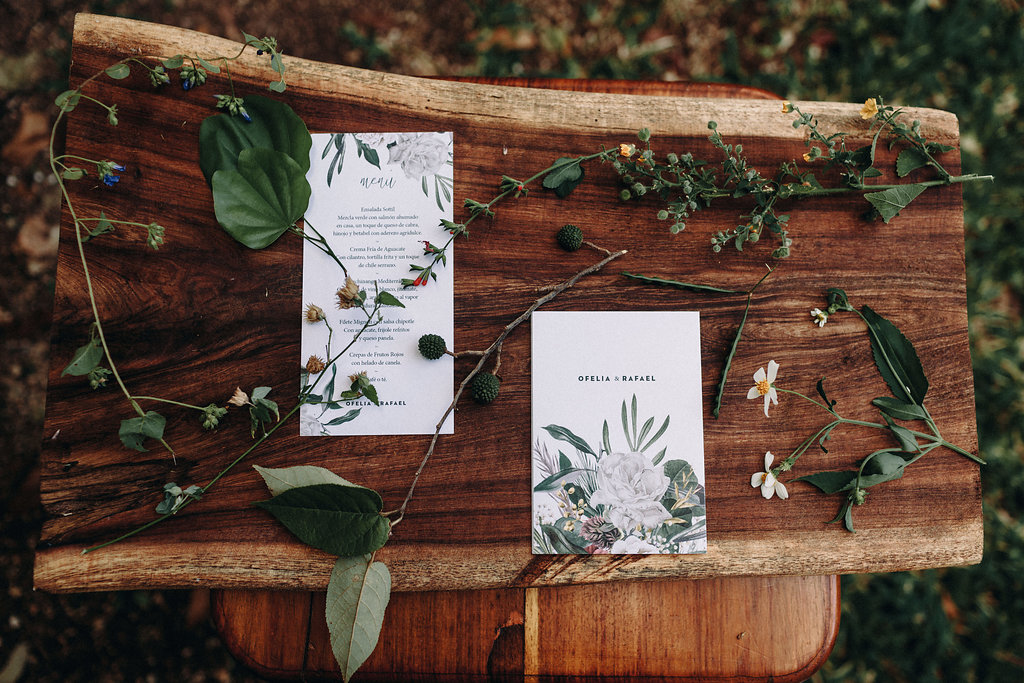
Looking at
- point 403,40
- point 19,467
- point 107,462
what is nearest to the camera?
point 107,462

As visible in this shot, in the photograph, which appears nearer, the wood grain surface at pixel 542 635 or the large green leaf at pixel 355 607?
the large green leaf at pixel 355 607

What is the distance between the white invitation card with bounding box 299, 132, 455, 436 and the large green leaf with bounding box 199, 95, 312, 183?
0.03 m

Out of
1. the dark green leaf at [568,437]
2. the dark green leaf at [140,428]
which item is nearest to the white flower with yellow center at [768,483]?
the dark green leaf at [568,437]

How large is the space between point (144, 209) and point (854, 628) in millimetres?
1563

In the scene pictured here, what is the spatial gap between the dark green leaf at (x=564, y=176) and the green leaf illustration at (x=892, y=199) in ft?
1.33

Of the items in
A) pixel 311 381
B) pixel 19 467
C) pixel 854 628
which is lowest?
pixel 854 628

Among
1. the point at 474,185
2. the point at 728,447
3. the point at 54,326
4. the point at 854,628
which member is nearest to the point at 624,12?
the point at 474,185

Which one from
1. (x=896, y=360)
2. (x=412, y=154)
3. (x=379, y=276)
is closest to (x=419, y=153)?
(x=412, y=154)

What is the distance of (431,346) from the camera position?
75 cm

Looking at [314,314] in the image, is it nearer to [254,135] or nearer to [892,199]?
[254,135]

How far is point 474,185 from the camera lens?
79 centimetres

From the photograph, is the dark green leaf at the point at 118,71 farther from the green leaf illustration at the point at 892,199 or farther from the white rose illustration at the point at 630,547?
the green leaf illustration at the point at 892,199

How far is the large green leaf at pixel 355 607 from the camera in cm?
68

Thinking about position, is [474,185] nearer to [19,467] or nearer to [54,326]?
[54,326]
